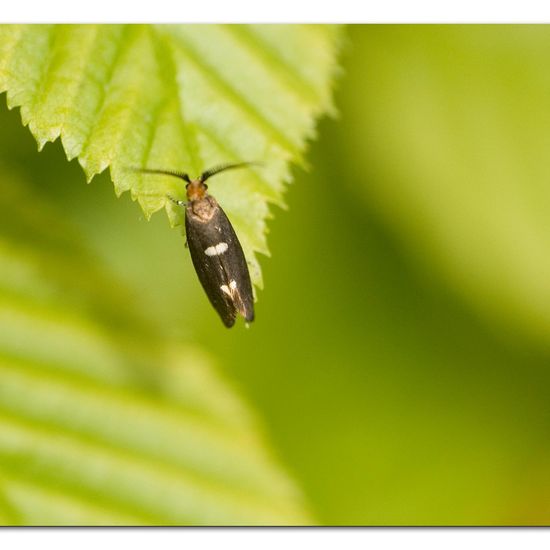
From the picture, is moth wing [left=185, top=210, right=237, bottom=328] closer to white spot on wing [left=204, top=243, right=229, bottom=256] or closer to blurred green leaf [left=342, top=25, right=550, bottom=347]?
white spot on wing [left=204, top=243, right=229, bottom=256]

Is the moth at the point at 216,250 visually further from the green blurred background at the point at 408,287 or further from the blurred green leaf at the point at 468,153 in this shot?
the blurred green leaf at the point at 468,153

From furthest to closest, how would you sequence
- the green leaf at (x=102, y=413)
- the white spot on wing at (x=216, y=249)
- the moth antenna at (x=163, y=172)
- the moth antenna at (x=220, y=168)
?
the green leaf at (x=102, y=413), the white spot on wing at (x=216, y=249), the moth antenna at (x=220, y=168), the moth antenna at (x=163, y=172)

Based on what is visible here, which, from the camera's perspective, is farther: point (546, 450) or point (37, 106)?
point (546, 450)

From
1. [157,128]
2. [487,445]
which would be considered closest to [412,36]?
[157,128]

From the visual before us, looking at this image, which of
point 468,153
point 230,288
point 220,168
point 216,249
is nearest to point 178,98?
point 220,168

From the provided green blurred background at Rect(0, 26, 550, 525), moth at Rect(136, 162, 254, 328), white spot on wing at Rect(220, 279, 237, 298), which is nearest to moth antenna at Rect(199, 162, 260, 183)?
moth at Rect(136, 162, 254, 328)

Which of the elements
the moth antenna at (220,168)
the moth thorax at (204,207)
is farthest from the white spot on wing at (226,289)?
the moth antenna at (220,168)
